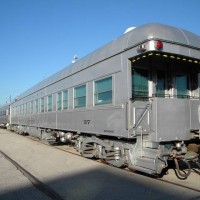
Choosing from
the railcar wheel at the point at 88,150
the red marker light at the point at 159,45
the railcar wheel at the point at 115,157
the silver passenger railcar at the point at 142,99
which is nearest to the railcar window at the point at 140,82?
the silver passenger railcar at the point at 142,99

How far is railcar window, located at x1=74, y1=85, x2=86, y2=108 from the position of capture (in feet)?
33.0

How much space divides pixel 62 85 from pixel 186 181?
7.01 meters

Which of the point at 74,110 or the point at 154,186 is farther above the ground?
the point at 74,110

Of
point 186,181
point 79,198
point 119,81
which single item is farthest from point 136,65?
point 79,198

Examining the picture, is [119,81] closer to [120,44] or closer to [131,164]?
[120,44]

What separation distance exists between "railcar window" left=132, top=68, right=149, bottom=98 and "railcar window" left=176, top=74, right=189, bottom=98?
114 cm

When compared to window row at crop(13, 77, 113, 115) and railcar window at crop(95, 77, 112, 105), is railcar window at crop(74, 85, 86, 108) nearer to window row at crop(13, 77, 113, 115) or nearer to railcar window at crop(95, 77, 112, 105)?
window row at crop(13, 77, 113, 115)

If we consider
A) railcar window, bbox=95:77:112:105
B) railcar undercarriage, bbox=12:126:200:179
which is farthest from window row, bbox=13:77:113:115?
railcar undercarriage, bbox=12:126:200:179

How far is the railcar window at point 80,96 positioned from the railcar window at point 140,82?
2567 millimetres

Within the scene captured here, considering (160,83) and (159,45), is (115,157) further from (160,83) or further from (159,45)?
(159,45)

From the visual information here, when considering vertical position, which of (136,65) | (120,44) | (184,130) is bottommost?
(184,130)

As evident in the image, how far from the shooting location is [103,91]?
8773 mm

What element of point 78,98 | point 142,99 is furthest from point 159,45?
point 78,98

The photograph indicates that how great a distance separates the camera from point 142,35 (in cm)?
718
